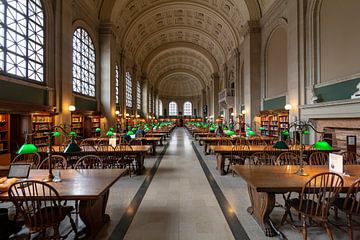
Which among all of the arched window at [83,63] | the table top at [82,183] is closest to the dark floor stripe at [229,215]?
the table top at [82,183]

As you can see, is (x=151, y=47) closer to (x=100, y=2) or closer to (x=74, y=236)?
(x=100, y=2)

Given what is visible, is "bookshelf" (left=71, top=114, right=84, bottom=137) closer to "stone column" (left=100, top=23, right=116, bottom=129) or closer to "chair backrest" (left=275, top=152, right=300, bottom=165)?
"stone column" (left=100, top=23, right=116, bottom=129)

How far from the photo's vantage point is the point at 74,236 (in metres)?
3.27

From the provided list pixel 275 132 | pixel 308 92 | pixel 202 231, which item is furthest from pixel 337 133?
pixel 202 231

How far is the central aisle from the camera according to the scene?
3.36 m

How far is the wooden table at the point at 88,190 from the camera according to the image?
2.81m

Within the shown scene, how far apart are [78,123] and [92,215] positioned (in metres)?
11.5

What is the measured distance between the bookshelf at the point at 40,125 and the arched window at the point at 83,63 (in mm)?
3242

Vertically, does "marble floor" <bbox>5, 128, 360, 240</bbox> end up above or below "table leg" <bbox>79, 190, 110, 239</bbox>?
below

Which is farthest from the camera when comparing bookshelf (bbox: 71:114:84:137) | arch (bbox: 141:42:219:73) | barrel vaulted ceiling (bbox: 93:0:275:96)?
arch (bbox: 141:42:219:73)

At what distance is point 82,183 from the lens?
131 inches

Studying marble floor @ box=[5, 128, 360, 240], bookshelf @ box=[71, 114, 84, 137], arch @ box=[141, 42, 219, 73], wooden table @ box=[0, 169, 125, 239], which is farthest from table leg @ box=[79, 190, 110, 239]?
arch @ box=[141, 42, 219, 73]

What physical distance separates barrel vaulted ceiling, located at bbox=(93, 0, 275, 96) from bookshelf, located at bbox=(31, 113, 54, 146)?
9258 millimetres

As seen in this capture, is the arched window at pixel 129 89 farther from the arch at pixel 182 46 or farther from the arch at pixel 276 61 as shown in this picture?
the arch at pixel 276 61
